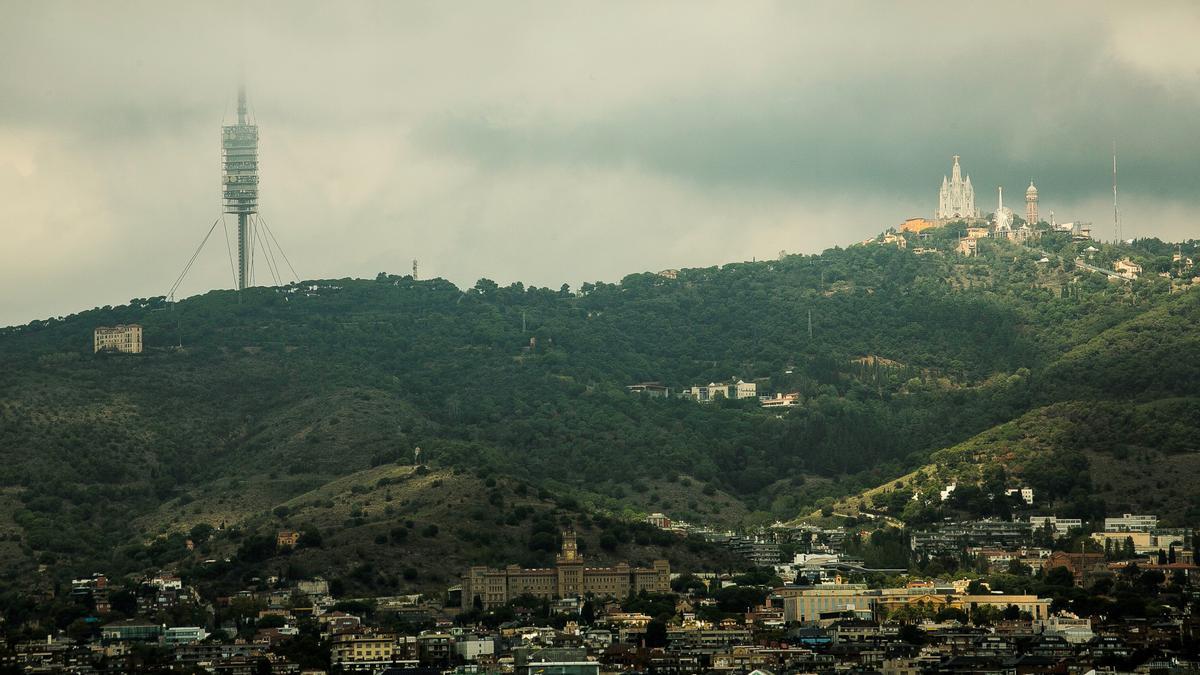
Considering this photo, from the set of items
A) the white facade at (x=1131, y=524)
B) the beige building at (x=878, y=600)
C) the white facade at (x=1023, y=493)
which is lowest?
the beige building at (x=878, y=600)

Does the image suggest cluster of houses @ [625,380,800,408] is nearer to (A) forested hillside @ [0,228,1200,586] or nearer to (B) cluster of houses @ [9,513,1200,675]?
(A) forested hillside @ [0,228,1200,586]

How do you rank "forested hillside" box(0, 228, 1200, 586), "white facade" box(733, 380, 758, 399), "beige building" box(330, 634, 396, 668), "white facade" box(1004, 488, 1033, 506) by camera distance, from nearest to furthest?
"beige building" box(330, 634, 396, 668) → "white facade" box(1004, 488, 1033, 506) → "forested hillside" box(0, 228, 1200, 586) → "white facade" box(733, 380, 758, 399)

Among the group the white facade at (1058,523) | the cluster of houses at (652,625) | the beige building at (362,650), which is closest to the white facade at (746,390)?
the white facade at (1058,523)

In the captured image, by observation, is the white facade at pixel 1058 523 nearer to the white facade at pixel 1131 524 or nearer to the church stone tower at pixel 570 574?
the white facade at pixel 1131 524

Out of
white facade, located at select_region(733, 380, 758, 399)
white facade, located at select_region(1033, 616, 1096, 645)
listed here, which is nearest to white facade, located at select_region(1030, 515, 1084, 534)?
white facade, located at select_region(1033, 616, 1096, 645)

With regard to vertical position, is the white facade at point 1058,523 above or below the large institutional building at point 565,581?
above

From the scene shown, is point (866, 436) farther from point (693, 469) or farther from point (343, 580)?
point (343, 580)

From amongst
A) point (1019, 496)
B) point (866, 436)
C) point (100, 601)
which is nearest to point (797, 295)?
point (866, 436)
